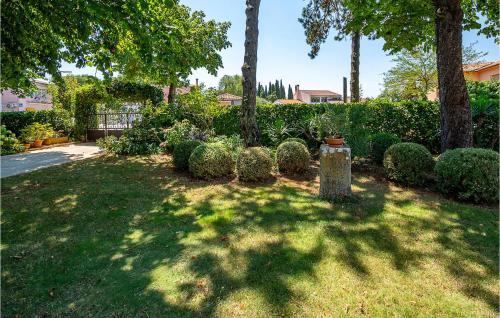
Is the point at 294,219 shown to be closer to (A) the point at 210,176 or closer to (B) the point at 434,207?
(B) the point at 434,207

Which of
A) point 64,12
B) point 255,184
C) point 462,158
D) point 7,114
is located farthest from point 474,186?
point 7,114

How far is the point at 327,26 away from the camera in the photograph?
1368cm

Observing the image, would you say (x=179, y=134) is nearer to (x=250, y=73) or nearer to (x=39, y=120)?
(x=250, y=73)

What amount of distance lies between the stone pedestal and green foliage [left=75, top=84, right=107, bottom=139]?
1372 centimetres

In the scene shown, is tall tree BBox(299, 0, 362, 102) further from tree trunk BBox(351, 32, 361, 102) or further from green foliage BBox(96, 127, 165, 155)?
green foliage BBox(96, 127, 165, 155)

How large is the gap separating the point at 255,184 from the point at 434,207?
344 centimetres

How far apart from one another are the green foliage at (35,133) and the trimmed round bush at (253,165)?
12591 mm

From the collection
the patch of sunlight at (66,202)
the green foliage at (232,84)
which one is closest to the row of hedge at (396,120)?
the patch of sunlight at (66,202)

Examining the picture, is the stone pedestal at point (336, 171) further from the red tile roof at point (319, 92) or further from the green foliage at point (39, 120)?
the red tile roof at point (319, 92)

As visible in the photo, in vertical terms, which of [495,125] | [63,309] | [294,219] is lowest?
[63,309]

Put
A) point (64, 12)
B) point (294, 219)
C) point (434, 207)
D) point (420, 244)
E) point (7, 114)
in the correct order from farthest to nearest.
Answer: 1. point (7, 114)
2. point (64, 12)
3. point (434, 207)
4. point (294, 219)
5. point (420, 244)

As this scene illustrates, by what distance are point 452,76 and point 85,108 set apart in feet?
54.2

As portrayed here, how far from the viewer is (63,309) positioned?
2.63 metres

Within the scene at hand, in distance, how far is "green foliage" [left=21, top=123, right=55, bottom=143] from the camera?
526 inches
